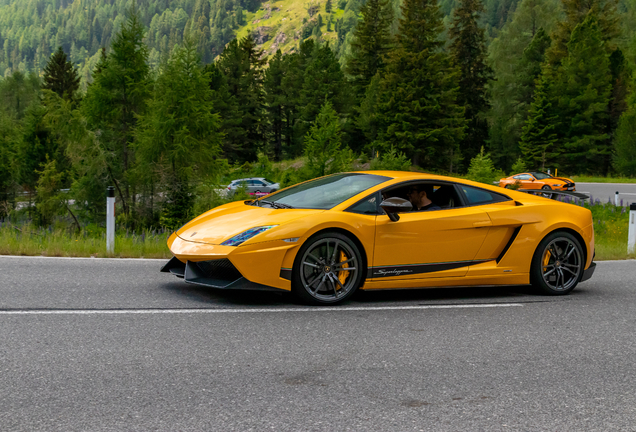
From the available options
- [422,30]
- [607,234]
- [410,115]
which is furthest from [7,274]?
[422,30]

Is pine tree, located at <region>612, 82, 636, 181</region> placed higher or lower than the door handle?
higher

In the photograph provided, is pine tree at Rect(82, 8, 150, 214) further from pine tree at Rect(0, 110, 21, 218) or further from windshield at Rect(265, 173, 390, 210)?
windshield at Rect(265, 173, 390, 210)

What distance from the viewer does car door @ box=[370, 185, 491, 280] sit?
253 inches

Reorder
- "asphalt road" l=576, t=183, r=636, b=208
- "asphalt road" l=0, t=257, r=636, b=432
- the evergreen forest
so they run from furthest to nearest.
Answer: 1. "asphalt road" l=576, t=183, r=636, b=208
2. the evergreen forest
3. "asphalt road" l=0, t=257, r=636, b=432

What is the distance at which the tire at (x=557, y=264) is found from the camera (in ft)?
23.6

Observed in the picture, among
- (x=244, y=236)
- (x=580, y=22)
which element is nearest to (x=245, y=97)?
(x=580, y=22)

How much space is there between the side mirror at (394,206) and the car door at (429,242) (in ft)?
0.17

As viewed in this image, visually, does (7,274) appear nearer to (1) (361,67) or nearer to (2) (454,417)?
(2) (454,417)

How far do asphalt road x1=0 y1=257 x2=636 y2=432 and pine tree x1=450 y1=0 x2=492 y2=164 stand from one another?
200 feet

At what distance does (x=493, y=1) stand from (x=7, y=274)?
14026 centimetres

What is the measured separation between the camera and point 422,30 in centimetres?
5747

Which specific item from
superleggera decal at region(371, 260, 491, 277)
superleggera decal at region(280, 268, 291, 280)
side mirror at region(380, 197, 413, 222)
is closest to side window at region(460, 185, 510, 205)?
superleggera decal at region(371, 260, 491, 277)

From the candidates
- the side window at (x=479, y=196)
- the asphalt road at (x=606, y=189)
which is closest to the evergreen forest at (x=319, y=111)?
the asphalt road at (x=606, y=189)

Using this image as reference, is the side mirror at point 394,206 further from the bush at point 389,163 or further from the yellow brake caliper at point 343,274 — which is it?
the bush at point 389,163
